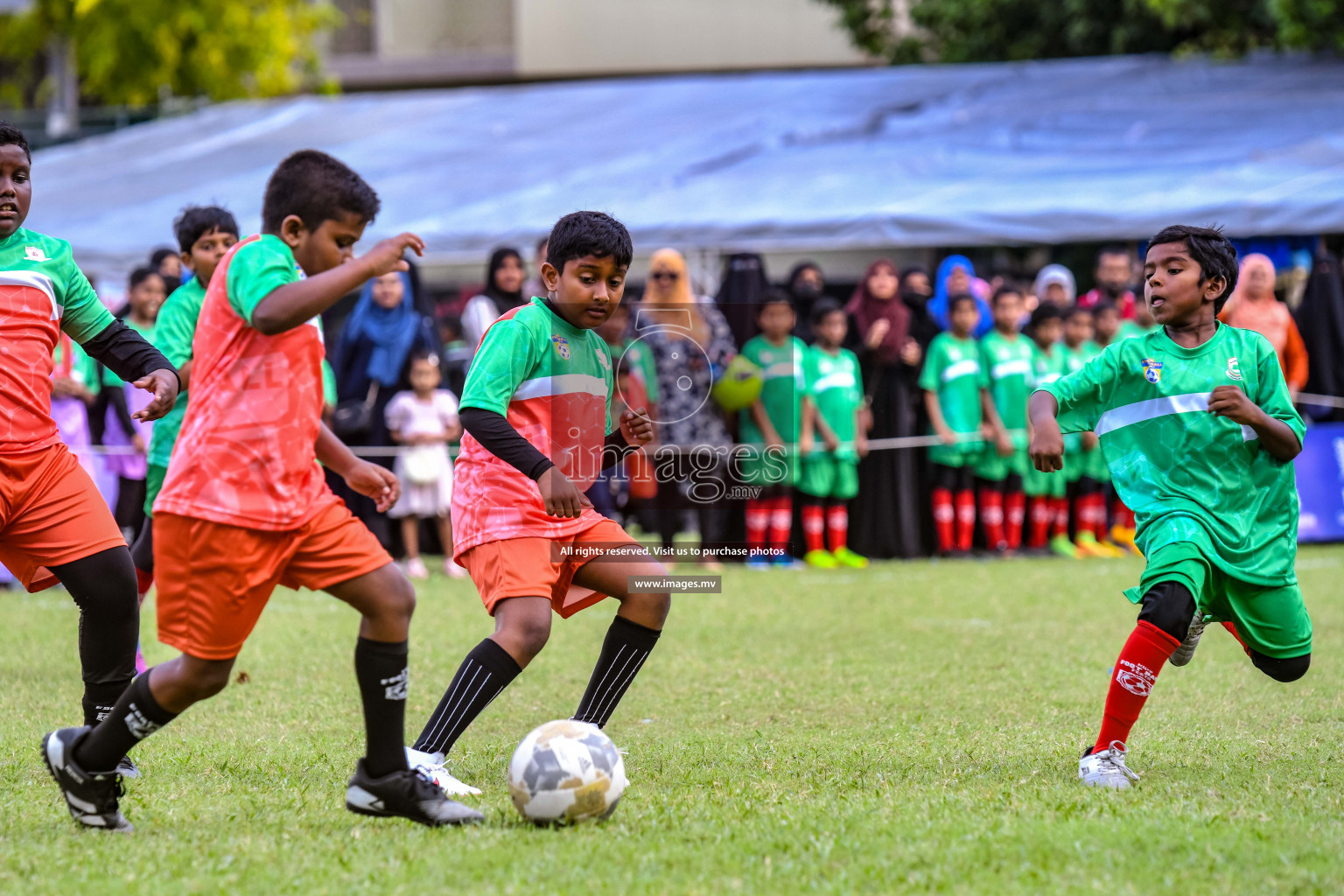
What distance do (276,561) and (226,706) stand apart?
97.1 inches

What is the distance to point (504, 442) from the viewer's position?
436 cm

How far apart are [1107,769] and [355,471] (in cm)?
240

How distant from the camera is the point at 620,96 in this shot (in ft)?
68.0

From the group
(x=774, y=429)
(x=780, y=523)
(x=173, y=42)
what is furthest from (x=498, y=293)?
(x=173, y=42)

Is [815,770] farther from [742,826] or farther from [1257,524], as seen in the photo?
[1257,524]

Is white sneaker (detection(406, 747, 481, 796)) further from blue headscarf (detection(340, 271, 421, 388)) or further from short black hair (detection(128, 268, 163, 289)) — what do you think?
blue headscarf (detection(340, 271, 421, 388))

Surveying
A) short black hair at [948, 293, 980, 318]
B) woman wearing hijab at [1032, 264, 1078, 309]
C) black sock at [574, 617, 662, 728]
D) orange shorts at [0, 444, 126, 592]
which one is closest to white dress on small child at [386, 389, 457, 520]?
short black hair at [948, 293, 980, 318]

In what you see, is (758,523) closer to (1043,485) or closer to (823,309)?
(823,309)

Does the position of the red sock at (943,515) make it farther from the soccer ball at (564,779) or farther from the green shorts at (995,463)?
the soccer ball at (564,779)

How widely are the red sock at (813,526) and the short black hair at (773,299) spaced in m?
1.62

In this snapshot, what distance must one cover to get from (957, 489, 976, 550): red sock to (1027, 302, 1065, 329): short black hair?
5.02 feet

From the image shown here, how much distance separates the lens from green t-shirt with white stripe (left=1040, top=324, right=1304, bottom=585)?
4.72 meters

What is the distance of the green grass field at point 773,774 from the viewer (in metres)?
3.62

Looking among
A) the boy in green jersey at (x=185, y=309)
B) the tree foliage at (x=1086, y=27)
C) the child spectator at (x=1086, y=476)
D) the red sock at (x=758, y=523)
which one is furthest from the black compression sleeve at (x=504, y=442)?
the tree foliage at (x=1086, y=27)
